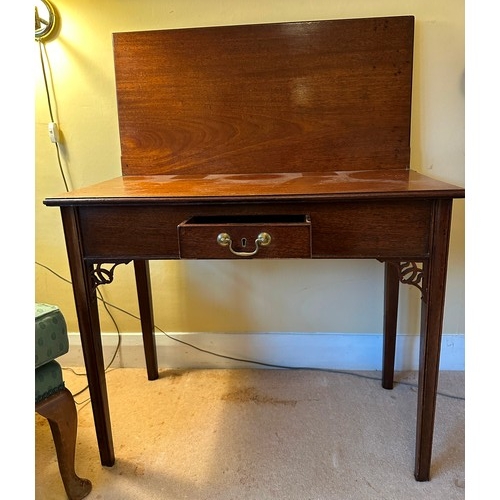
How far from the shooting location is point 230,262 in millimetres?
1517

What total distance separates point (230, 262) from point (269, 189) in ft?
1.91

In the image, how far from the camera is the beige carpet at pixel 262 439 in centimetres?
105

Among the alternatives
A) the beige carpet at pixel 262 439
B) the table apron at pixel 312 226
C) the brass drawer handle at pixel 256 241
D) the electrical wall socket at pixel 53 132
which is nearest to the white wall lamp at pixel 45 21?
the electrical wall socket at pixel 53 132

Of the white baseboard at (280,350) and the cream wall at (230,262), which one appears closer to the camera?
the cream wall at (230,262)

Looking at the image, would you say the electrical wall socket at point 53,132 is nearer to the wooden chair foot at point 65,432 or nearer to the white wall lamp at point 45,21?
the white wall lamp at point 45,21

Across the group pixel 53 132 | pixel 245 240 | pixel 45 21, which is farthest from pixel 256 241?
pixel 45 21

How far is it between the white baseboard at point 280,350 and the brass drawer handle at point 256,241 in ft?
2.47

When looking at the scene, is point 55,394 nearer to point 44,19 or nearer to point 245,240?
point 245,240

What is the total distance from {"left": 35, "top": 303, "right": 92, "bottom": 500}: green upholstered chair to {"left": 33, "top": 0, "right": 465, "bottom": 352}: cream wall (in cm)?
58

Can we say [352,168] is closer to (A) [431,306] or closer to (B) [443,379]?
(A) [431,306]

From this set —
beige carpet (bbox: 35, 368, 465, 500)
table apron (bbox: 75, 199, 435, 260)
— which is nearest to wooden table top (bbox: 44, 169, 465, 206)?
table apron (bbox: 75, 199, 435, 260)

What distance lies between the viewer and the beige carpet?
105cm

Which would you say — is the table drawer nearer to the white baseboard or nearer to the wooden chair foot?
the wooden chair foot

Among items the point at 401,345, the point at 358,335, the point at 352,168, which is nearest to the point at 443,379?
the point at 401,345
